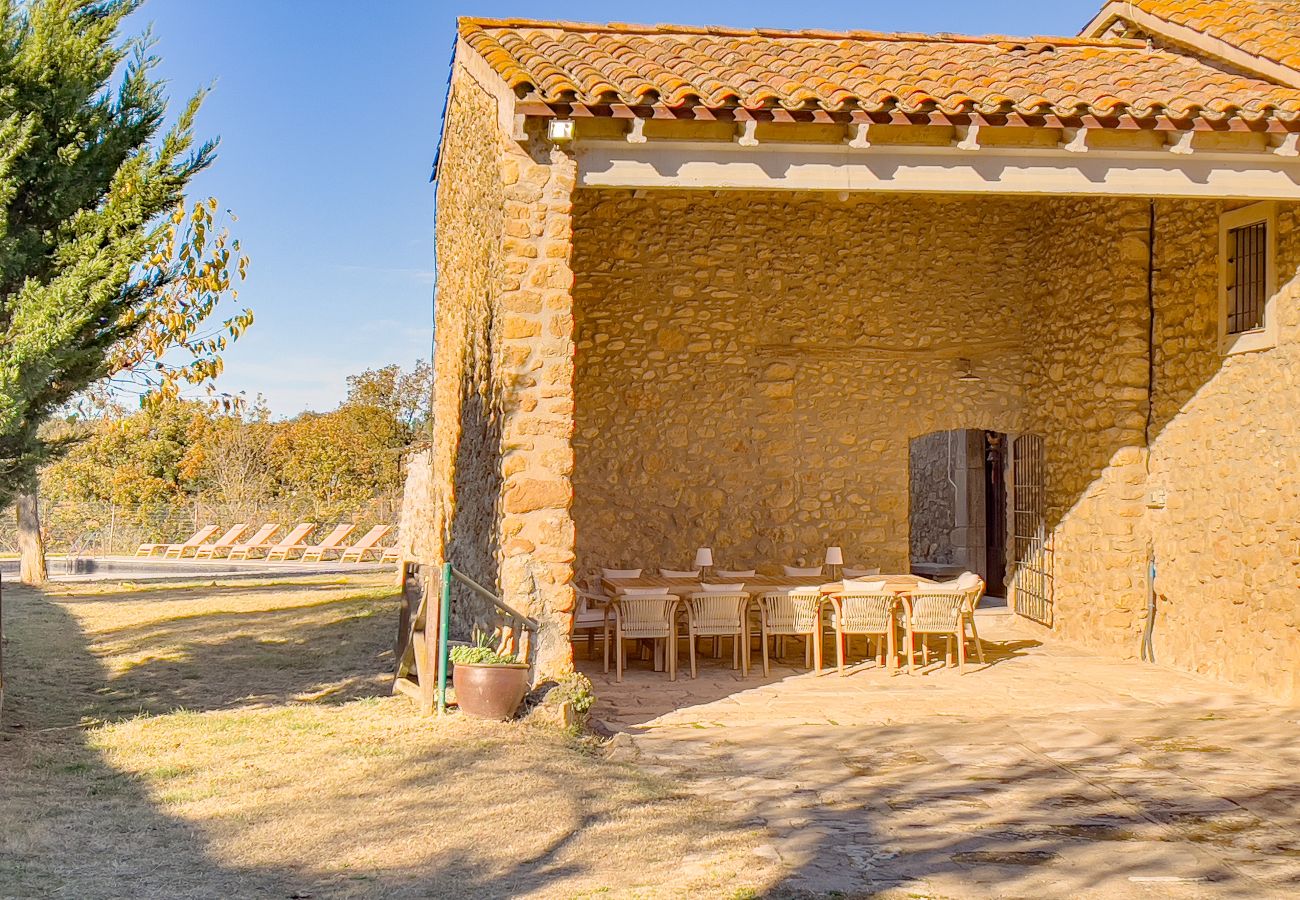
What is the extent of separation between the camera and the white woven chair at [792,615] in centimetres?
891

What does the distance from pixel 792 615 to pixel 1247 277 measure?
4.14 metres

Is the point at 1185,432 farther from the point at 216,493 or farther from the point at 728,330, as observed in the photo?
the point at 216,493

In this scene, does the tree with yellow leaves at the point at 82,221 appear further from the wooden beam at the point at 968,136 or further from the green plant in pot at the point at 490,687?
the wooden beam at the point at 968,136

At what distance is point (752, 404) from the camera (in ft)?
36.4

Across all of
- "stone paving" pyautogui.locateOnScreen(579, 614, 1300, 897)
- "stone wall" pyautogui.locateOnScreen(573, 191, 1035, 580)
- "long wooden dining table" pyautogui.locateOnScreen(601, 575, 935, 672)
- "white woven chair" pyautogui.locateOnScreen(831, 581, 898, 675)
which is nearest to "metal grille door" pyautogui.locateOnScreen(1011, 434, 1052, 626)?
"stone wall" pyautogui.locateOnScreen(573, 191, 1035, 580)

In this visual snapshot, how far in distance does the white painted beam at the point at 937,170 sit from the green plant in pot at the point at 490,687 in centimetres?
292

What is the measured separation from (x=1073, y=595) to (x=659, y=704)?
4600 millimetres

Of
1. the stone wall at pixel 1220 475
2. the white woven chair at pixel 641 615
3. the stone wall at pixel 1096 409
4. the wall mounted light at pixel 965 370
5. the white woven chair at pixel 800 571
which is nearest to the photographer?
the stone wall at pixel 1220 475

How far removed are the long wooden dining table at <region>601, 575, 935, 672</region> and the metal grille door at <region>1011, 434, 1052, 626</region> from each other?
1973 millimetres

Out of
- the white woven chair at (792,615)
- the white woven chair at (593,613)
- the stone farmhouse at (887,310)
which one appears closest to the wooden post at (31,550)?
the stone farmhouse at (887,310)

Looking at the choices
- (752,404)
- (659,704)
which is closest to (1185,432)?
(752,404)

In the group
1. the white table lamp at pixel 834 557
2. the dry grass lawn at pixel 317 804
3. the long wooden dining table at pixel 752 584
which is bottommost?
the dry grass lawn at pixel 317 804

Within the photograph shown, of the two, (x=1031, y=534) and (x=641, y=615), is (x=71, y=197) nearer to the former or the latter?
(x=641, y=615)

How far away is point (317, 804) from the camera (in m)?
5.27
